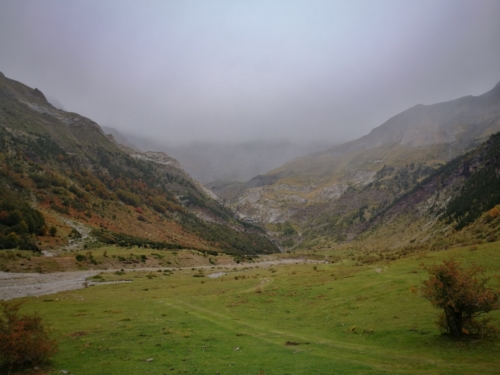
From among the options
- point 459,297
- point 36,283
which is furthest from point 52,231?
point 459,297

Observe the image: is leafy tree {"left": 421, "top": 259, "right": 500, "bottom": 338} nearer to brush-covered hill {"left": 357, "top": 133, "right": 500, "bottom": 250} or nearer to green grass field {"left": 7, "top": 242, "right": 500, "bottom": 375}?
green grass field {"left": 7, "top": 242, "right": 500, "bottom": 375}

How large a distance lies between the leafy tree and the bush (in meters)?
20.9

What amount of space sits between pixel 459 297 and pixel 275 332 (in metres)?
11.9

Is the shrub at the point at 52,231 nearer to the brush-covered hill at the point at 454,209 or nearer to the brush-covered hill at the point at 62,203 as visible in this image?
the brush-covered hill at the point at 62,203

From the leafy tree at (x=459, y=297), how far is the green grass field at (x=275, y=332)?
3.22ft

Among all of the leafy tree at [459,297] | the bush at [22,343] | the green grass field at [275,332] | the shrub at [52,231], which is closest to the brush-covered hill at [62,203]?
the shrub at [52,231]

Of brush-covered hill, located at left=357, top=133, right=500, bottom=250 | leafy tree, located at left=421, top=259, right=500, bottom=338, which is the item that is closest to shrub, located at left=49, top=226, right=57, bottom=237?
leafy tree, located at left=421, top=259, right=500, bottom=338

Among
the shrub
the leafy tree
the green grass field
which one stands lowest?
the green grass field

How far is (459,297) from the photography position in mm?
14859

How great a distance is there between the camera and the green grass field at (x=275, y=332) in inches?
539

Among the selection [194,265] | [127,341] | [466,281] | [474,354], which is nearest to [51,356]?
[127,341]

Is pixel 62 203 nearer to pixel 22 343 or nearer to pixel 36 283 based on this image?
pixel 36 283

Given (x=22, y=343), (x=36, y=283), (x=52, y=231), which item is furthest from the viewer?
(x=52, y=231)

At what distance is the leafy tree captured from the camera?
1462cm
